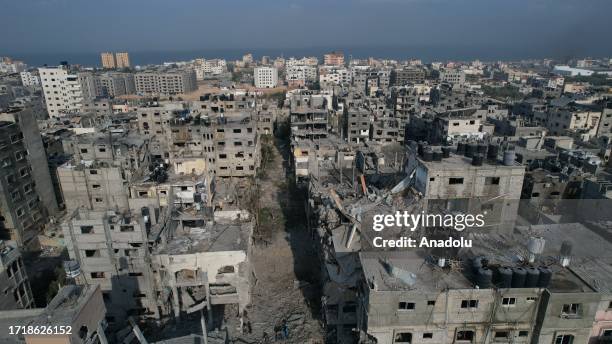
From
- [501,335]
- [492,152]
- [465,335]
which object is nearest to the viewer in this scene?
[501,335]

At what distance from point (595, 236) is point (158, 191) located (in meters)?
27.1

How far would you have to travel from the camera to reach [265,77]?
439ft

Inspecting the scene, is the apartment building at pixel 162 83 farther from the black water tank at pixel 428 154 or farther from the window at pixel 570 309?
the window at pixel 570 309

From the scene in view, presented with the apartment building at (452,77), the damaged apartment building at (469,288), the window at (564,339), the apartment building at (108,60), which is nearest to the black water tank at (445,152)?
the damaged apartment building at (469,288)

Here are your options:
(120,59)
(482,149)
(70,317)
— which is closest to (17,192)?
(70,317)

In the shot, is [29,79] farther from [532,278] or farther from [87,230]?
[532,278]

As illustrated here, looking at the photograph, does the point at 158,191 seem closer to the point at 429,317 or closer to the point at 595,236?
the point at 429,317

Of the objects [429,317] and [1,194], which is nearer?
[429,317]

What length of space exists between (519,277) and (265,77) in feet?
414

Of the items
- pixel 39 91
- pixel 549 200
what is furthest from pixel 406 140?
pixel 39 91

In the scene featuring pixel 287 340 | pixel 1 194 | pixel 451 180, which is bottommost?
pixel 287 340

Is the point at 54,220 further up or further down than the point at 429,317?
further down

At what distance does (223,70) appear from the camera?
634 feet

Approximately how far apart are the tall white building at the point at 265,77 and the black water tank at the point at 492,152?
376ft
